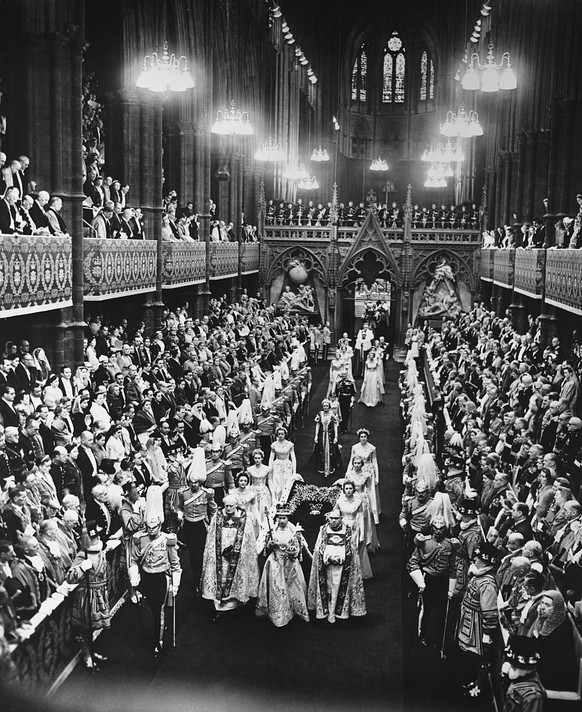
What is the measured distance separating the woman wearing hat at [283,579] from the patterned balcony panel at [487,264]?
24.6 m

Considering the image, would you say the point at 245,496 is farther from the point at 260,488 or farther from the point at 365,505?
the point at 365,505

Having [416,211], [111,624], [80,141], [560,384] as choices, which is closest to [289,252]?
[416,211]

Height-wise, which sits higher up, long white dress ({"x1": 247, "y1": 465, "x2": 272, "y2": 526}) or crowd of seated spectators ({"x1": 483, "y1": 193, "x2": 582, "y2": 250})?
crowd of seated spectators ({"x1": 483, "y1": 193, "x2": 582, "y2": 250})

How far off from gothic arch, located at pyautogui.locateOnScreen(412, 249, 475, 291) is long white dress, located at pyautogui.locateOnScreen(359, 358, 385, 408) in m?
11.3

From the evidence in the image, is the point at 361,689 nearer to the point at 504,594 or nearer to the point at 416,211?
the point at 504,594

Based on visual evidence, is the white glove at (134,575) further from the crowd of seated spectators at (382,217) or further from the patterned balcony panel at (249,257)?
the crowd of seated spectators at (382,217)

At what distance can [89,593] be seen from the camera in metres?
9.53

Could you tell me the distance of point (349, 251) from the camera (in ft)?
124

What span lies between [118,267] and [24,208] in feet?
16.0

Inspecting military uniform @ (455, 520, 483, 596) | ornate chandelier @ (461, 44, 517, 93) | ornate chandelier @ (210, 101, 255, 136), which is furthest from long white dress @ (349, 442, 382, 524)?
ornate chandelier @ (210, 101, 255, 136)

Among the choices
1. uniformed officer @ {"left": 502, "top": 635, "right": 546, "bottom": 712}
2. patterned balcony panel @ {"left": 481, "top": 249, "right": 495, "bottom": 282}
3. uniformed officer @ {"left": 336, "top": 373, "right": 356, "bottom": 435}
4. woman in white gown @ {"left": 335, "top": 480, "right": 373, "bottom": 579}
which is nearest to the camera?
uniformed officer @ {"left": 502, "top": 635, "right": 546, "bottom": 712}

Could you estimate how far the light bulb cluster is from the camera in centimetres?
3880

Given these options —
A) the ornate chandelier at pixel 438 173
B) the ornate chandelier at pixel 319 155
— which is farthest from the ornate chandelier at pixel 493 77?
the ornate chandelier at pixel 319 155

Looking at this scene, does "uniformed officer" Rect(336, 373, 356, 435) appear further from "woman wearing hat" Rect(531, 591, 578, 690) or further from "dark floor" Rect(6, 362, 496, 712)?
"woman wearing hat" Rect(531, 591, 578, 690)
